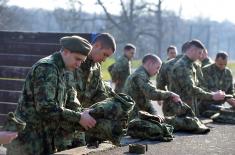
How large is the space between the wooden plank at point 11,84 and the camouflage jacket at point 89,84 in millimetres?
3510

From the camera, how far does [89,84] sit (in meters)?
6.48

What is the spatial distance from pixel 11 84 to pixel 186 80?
3113 millimetres

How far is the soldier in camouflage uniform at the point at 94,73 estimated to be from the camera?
245 inches

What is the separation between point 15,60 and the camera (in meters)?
9.96

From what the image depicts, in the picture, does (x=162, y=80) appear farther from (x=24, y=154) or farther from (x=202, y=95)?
(x=24, y=154)

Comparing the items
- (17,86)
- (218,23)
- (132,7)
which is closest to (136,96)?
(17,86)

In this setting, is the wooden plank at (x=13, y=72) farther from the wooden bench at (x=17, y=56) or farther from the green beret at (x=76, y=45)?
the green beret at (x=76, y=45)

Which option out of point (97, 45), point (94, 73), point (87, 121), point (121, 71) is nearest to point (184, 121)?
point (94, 73)

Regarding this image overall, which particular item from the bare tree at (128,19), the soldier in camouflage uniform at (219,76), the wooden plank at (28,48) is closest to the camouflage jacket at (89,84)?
the wooden plank at (28,48)

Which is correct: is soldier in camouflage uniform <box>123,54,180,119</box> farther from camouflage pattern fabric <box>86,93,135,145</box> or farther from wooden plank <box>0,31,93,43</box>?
camouflage pattern fabric <box>86,93,135,145</box>

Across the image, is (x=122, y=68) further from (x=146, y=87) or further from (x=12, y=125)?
(x=12, y=125)

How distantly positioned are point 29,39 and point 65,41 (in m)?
5.33

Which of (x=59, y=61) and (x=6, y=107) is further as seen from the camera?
(x=6, y=107)

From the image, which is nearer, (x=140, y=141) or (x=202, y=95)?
(x=140, y=141)
